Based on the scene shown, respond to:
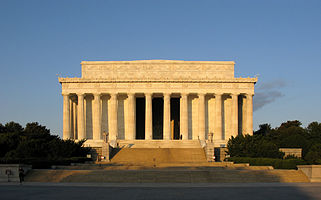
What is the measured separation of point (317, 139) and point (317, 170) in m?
41.8

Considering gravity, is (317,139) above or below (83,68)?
below

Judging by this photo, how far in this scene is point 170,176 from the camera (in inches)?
1385

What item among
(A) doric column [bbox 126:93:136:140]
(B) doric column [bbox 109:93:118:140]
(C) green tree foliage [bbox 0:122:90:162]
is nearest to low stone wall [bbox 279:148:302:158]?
(A) doric column [bbox 126:93:136:140]

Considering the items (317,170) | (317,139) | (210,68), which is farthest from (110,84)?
(317,170)

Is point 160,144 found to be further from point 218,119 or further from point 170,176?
point 170,176

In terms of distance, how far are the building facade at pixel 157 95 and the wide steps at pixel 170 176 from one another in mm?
35272

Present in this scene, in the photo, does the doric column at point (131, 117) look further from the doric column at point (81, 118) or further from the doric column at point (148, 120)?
the doric column at point (81, 118)

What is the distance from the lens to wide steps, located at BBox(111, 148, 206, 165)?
182 ft

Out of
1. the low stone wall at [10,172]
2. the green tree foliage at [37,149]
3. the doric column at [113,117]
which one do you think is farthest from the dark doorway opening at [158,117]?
the low stone wall at [10,172]

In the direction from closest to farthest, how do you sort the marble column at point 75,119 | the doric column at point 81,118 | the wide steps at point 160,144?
the wide steps at point 160,144 → the doric column at point 81,118 → the marble column at point 75,119

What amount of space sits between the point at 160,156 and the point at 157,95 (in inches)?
821

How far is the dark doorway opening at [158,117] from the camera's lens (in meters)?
87.4

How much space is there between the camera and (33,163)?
134 feet

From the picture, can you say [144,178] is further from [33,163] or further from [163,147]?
[163,147]
